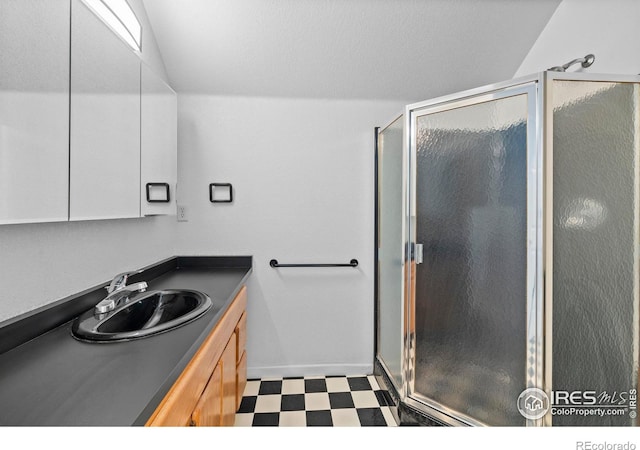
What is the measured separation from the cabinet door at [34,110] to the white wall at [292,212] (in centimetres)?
126

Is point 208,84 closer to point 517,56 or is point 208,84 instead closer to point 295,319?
point 295,319

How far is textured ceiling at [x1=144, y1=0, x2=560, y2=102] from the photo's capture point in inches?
Result: 72.7

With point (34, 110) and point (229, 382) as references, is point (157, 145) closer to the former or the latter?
point (34, 110)

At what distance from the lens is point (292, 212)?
7.50 feet

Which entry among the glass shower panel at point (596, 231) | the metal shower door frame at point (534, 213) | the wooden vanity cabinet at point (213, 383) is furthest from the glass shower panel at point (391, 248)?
the wooden vanity cabinet at point (213, 383)

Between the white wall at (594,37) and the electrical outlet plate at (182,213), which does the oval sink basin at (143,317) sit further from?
the white wall at (594,37)

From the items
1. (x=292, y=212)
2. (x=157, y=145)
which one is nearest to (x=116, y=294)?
(x=157, y=145)

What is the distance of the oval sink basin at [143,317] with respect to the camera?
100cm

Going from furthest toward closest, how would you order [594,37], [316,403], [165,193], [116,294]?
[316,403] → [165,193] → [594,37] → [116,294]

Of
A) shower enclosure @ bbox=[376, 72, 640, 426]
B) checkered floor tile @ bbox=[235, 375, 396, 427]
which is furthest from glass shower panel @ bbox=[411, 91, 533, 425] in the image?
checkered floor tile @ bbox=[235, 375, 396, 427]

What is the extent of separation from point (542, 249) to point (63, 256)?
198cm

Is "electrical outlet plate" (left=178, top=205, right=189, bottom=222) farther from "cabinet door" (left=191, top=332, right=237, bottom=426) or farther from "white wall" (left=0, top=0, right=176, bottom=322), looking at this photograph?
"cabinet door" (left=191, top=332, right=237, bottom=426)

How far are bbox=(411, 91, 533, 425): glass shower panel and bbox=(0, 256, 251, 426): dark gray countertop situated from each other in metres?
1.22

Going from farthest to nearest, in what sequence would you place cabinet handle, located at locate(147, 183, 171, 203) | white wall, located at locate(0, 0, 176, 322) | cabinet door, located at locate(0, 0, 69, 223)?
cabinet handle, located at locate(147, 183, 171, 203) < white wall, located at locate(0, 0, 176, 322) < cabinet door, located at locate(0, 0, 69, 223)
